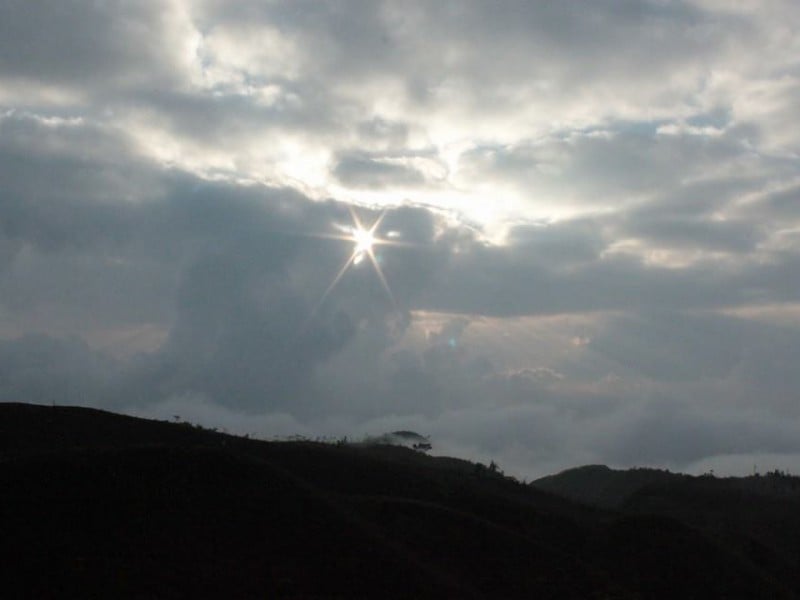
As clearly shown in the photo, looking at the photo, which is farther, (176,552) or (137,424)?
(137,424)

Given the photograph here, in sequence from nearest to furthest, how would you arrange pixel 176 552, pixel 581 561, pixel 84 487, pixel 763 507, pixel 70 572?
pixel 70 572, pixel 176 552, pixel 84 487, pixel 581 561, pixel 763 507

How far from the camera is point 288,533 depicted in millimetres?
25469

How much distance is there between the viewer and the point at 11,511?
23016 mm

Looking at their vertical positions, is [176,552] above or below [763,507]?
below

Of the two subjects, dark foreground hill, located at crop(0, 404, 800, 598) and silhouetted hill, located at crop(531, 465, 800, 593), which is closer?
dark foreground hill, located at crop(0, 404, 800, 598)

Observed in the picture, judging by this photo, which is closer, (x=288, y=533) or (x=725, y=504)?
(x=288, y=533)

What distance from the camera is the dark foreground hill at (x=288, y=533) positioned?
70.2 feet

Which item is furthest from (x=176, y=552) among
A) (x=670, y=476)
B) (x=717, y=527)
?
(x=670, y=476)

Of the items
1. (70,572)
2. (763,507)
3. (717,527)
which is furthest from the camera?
(763,507)

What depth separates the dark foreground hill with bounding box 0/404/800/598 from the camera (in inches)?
842

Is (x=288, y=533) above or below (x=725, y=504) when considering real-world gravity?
below

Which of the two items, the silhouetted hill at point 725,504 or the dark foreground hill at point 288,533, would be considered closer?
the dark foreground hill at point 288,533

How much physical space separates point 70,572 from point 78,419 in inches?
768

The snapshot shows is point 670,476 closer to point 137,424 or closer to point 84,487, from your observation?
point 137,424
